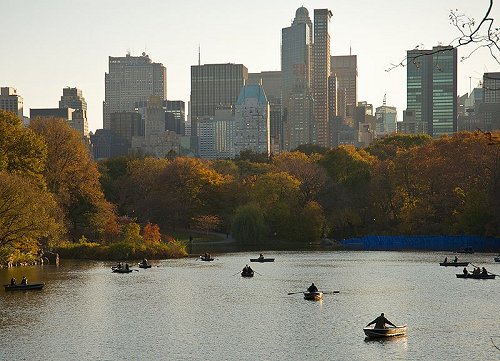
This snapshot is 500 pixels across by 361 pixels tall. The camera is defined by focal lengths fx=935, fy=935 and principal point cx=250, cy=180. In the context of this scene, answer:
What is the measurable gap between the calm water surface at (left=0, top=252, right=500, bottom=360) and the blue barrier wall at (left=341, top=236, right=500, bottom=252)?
2985 cm

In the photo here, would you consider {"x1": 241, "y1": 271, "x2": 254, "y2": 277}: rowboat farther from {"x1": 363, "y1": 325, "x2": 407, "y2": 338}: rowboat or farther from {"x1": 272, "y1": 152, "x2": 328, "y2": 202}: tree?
{"x1": 272, "y1": 152, "x2": 328, "y2": 202}: tree

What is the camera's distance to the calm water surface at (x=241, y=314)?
42500 mm

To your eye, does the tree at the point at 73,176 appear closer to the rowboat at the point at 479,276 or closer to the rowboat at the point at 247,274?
the rowboat at the point at 247,274

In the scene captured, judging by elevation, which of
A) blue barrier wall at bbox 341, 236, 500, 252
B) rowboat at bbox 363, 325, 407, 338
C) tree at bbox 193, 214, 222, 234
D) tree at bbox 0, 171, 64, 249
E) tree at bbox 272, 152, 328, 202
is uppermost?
tree at bbox 272, 152, 328, 202

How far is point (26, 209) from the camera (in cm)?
7681

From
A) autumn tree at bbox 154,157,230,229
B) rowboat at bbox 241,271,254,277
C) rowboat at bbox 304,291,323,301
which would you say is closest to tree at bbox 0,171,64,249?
rowboat at bbox 241,271,254,277

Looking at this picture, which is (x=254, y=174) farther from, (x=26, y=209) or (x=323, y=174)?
(x=26, y=209)

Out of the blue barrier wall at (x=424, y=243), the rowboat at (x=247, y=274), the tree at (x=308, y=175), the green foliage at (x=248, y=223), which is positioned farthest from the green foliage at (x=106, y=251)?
the tree at (x=308, y=175)

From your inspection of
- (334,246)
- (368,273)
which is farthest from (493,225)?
(368,273)

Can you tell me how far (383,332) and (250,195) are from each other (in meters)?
84.5

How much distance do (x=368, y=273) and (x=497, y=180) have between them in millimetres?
38131

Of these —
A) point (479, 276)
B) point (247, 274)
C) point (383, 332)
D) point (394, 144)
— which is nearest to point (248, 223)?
point (247, 274)

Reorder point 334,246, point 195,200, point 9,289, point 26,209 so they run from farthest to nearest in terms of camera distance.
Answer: point 195,200, point 334,246, point 26,209, point 9,289

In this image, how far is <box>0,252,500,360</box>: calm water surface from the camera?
4250cm
